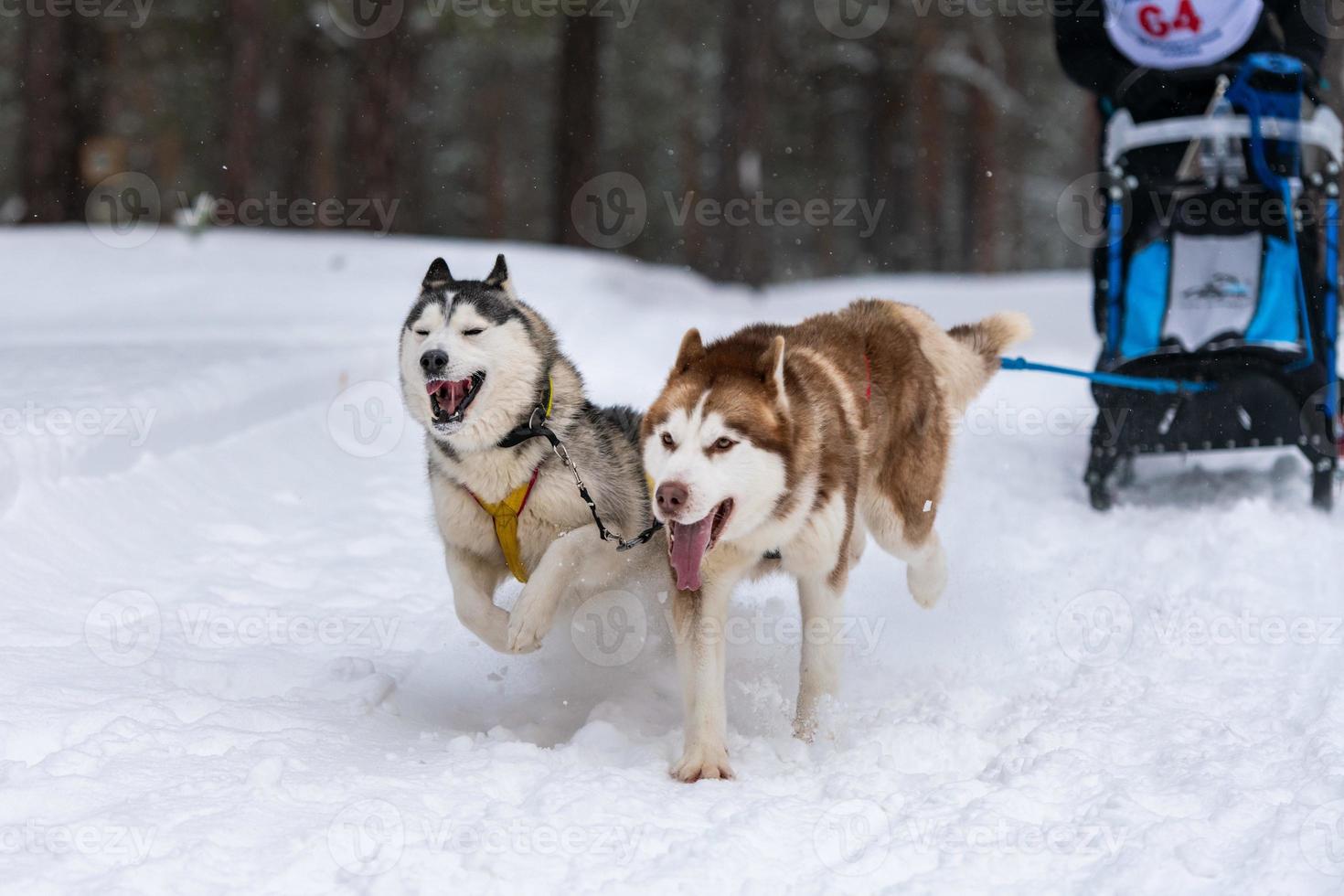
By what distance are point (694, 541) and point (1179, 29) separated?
3.87 m

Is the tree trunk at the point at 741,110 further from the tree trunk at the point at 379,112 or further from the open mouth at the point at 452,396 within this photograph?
the open mouth at the point at 452,396

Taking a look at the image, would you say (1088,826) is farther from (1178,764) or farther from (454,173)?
(454,173)

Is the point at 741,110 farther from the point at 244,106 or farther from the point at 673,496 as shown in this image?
the point at 673,496

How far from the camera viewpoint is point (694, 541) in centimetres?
307

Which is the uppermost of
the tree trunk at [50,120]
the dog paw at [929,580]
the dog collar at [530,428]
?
the tree trunk at [50,120]

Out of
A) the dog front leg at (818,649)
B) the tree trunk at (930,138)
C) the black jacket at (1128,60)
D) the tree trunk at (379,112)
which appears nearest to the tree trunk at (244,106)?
the tree trunk at (379,112)

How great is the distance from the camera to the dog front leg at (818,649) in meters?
3.46

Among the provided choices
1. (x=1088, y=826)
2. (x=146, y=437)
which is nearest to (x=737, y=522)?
(x=1088, y=826)

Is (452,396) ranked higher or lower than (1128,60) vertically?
lower

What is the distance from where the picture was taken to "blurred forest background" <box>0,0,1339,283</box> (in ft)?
45.9

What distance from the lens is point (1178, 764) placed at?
3053mm

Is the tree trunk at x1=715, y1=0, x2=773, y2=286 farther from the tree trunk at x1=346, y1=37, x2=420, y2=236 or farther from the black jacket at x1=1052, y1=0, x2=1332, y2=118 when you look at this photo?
the black jacket at x1=1052, y1=0, x2=1332, y2=118

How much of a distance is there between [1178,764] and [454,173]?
29720 mm

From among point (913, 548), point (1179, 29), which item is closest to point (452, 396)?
point (913, 548)
